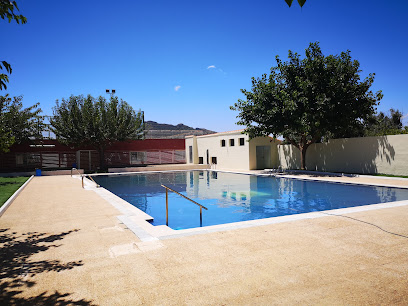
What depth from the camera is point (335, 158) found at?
70.7 ft

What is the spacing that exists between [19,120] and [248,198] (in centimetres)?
2212

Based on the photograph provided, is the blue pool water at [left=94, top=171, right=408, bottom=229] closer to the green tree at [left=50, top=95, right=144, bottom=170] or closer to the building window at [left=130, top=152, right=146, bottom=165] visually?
the green tree at [left=50, top=95, right=144, bottom=170]

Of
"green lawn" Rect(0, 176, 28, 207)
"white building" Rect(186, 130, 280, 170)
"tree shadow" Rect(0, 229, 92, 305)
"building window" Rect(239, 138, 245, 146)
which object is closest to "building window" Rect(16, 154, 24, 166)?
"green lawn" Rect(0, 176, 28, 207)

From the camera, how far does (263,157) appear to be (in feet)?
Answer: 89.4

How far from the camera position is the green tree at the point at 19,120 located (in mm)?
24616

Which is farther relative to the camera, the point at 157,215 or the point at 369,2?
the point at 369,2

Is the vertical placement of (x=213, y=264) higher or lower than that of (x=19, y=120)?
lower

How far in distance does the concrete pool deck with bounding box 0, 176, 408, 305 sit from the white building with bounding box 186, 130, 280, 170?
18295 mm

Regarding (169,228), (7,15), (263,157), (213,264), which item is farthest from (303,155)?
(7,15)

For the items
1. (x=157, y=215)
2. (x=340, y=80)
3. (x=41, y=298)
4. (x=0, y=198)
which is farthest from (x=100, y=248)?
(x=340, y=80)

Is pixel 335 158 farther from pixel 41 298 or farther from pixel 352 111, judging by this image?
pixel 41 298

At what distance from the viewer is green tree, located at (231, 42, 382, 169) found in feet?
61.6

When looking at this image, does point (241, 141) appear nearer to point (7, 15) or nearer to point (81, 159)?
point (81, 159)

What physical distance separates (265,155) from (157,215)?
17.8 m
